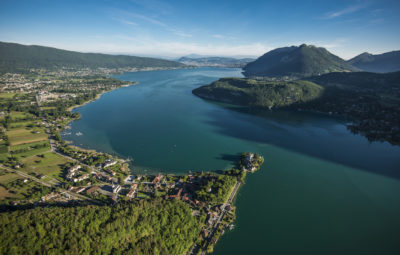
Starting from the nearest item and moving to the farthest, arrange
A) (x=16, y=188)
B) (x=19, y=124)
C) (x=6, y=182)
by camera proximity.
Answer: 1. (x=16, y=188)
2. (x=6, y=182)
3. (x=19, y=124)

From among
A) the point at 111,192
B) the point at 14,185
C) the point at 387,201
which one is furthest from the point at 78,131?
the point at 387,201

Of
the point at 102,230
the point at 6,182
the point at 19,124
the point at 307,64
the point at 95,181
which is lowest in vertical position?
the point at 6,182

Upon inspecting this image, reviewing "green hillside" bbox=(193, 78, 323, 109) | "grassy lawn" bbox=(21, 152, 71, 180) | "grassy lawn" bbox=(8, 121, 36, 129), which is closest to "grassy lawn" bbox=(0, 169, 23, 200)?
"grassy lawn" bbox=(21, 152, 71, 180)

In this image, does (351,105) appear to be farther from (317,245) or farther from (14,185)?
(14,185)

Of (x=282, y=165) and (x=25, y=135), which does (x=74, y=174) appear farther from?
(x=282, y=165)

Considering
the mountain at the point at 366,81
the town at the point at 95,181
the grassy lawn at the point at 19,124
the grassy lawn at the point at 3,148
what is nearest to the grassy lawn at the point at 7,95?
the grassy lawn at the point at 19,124

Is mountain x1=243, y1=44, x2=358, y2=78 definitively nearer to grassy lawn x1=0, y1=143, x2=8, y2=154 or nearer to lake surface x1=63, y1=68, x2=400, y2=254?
lake surface x1=63, y1=68, x2=400, y2=254

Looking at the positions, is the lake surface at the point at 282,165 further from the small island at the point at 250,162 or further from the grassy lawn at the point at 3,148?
the grassy lawn at the point at 3,148

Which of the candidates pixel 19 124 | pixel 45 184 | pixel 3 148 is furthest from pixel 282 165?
pixel 19 124
